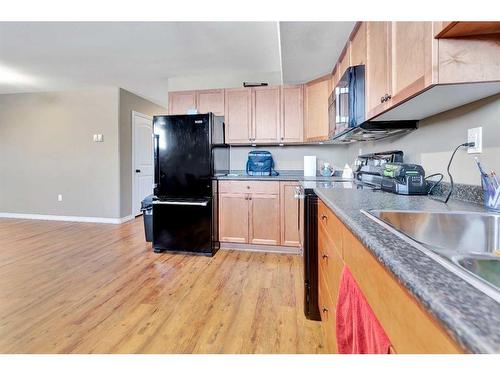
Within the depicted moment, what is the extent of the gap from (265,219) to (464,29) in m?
2.49

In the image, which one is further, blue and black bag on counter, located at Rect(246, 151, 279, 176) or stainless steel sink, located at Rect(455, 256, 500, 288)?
blue and black bag on counter, located at Rect(246, 151, 279, 176)

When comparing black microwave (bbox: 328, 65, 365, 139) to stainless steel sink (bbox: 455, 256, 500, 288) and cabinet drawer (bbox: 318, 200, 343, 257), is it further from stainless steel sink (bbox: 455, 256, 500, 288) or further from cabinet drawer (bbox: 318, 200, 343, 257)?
stainless steel sink (bbox: 455, 256, 500, 288)

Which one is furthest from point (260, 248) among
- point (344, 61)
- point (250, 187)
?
point (344, 61)

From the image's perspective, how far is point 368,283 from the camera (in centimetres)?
73

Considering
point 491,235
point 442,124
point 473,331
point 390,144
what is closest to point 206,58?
point 390,144

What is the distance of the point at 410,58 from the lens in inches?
42.9

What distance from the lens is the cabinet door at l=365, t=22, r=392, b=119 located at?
135cm

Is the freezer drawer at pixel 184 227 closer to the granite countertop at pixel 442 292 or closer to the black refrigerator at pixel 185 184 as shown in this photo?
the black refrigerator at pixel 185 184

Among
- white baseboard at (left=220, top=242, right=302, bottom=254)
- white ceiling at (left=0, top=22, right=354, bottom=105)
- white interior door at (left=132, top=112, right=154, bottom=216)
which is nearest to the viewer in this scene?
white ceiling at (left=0, top=22, right=354, bottom=105)

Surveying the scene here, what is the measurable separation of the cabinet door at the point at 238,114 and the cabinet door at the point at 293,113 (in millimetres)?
435

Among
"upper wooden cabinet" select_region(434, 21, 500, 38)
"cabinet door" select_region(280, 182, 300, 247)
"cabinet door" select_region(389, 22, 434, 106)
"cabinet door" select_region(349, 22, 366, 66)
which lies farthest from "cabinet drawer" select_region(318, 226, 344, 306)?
"cabinet door" select_region(280, 182, 300, 247)

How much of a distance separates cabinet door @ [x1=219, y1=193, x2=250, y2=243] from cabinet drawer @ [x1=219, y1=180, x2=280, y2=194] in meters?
0.06

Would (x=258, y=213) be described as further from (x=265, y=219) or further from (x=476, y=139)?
(x=476, y=139)

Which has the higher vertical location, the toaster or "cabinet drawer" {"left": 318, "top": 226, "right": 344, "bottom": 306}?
the toaster
